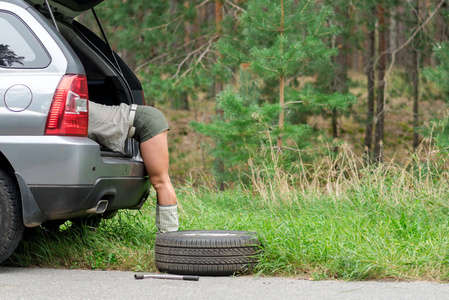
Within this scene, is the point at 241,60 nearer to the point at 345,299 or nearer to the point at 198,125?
the point at 198,125

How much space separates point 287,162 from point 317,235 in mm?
4617

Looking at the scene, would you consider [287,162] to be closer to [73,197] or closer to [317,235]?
[317,235]

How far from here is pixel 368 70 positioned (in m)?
17.3

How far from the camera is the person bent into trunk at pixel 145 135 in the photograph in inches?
197

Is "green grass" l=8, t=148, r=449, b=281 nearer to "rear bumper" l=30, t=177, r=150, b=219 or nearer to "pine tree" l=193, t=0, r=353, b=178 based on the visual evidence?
"rear bumper" l=30, t=177, r=150, b=219

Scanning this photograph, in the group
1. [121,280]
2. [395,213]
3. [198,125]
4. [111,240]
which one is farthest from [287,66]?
[121,280]

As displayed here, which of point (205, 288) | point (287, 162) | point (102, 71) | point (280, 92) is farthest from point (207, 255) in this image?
point (280, 92)

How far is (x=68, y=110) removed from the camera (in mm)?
4555

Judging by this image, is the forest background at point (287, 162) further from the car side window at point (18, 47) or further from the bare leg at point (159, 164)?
the car side window at point (18, 47)

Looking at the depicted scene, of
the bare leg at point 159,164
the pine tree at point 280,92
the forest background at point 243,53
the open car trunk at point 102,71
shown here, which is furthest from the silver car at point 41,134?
the forest background at point 243,53

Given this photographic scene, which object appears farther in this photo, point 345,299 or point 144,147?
point 144,147

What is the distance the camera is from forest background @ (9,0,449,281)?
15.7 ft

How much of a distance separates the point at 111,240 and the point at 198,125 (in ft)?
16.8

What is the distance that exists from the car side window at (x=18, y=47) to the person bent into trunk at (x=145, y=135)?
0.60m
